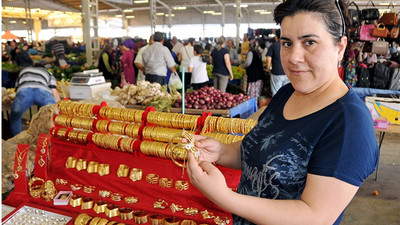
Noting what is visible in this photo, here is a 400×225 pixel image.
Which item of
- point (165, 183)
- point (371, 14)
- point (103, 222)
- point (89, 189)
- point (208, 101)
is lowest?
point (103, 222)

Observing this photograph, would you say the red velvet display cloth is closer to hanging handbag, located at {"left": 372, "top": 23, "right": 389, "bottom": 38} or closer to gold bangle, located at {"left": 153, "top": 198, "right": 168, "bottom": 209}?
gold bangle, located at {"left": 153, "top": 198, "right": 168, "bottom": 209}

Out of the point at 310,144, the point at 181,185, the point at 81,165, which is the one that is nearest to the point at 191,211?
the point at 181,185

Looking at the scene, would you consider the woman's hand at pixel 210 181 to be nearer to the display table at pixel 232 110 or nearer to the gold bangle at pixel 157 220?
the gold bangle at pixel 157 220

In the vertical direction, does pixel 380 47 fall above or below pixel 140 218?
above

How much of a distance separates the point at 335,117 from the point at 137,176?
148 cm

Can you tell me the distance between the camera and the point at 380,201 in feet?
12.0

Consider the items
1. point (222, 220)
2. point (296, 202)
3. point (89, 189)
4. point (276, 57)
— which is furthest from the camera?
point (276, 57)

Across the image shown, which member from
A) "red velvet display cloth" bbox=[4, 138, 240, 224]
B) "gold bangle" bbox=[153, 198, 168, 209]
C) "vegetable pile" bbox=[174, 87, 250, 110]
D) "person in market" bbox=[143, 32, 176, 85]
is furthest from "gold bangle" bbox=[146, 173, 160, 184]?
"person in market" bbox=[143, 32, 176, 85]

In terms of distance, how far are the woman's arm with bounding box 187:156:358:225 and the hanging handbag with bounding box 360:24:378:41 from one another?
237 inches

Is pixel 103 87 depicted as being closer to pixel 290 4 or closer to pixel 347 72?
pixel 290 4

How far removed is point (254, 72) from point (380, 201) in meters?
4.03

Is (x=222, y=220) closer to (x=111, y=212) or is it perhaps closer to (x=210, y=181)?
(x=111, y=212)

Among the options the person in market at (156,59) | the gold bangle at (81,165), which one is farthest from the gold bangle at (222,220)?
the person in market at (156,59)

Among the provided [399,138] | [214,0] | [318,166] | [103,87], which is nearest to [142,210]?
[318,166]
